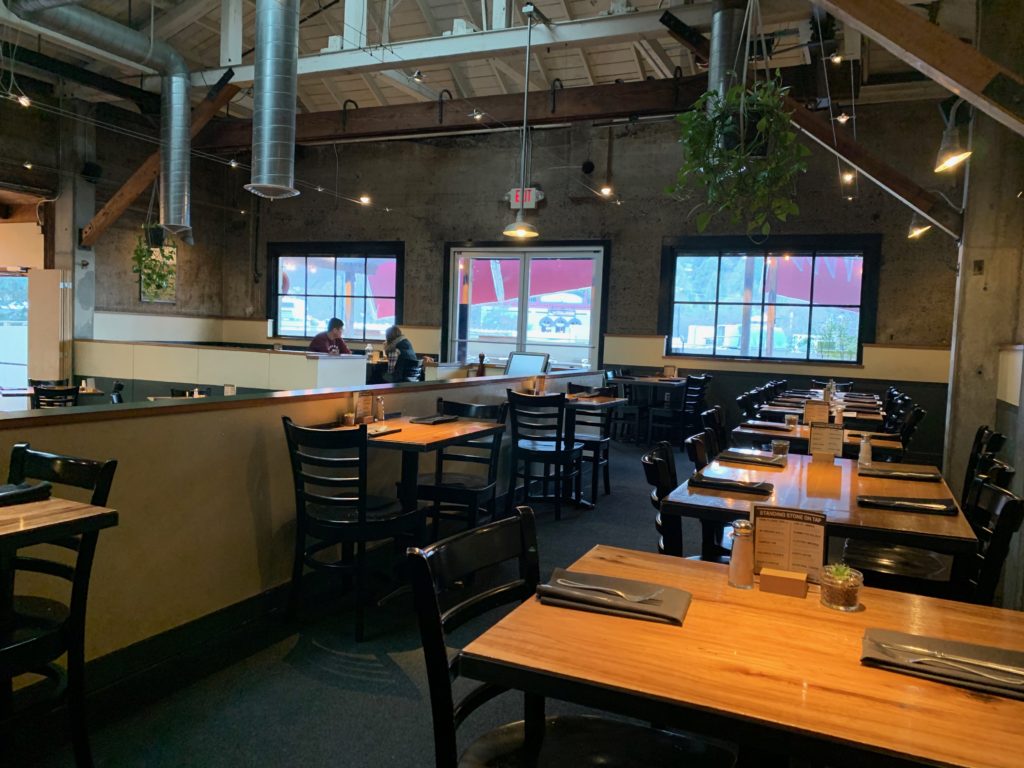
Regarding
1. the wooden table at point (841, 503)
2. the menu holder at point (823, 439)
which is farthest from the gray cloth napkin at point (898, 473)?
the menu holder at point (823, 439)

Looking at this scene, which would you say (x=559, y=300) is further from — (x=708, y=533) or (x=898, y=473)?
(x=708, y=533)

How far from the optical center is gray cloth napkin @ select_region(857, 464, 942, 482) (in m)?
2.99

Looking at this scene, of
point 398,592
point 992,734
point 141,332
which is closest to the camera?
point 992,734

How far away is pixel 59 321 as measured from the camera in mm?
9609

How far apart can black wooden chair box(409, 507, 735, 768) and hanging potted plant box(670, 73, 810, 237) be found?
241cm

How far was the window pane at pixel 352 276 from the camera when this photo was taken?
12125 mm

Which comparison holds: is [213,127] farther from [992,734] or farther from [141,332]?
[992,734]

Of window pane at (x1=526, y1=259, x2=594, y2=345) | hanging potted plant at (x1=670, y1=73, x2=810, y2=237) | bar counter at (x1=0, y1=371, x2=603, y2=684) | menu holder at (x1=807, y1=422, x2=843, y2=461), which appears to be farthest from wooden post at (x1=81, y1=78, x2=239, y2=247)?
menu holder at (x1=807, y1=422, x2=843, y2=461)

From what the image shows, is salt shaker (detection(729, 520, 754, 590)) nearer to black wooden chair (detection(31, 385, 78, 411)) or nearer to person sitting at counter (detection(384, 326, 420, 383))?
black wooden chair (detection(31, 385, 78, 411))

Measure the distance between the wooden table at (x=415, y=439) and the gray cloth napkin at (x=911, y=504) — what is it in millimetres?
1888

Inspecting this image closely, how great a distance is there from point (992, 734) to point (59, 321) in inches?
432

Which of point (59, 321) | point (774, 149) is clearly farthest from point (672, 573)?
point (59, 321)

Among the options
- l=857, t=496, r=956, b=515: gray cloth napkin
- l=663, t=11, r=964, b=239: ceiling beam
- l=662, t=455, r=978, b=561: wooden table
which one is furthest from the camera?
l=663, t=11, r=964, b=239: ceiling beam

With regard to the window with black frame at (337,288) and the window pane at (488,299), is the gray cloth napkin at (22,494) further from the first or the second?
the window with black frame at (337,288)
